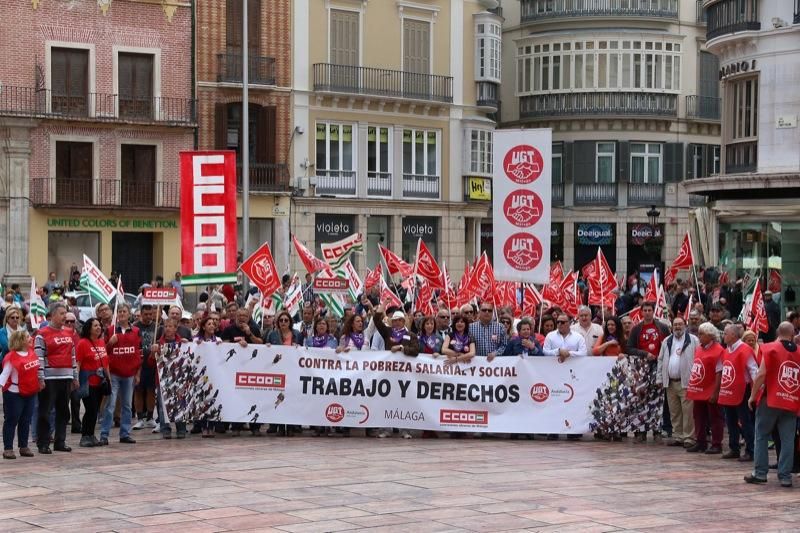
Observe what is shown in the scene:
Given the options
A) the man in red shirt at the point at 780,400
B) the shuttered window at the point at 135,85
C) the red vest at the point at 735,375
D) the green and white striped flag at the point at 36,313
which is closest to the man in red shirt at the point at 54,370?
the green and white striped flag at the point at 36,313

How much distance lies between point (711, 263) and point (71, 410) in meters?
21.0

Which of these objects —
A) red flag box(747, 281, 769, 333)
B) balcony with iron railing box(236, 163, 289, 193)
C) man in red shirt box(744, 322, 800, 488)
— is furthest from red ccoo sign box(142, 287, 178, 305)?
balcony with iron railing box(236, 163, 289, 193)

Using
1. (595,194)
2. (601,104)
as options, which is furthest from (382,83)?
(595,194)

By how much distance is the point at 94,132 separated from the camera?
144 feet

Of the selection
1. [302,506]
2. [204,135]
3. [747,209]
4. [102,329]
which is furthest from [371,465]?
[204,135]

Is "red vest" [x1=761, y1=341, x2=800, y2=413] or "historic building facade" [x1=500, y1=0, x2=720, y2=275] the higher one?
"historic building facade" [x1=500, y1=0, x2=720, y2=275]

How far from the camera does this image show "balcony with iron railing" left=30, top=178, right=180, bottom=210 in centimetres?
4312

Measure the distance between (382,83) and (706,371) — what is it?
1239 inches

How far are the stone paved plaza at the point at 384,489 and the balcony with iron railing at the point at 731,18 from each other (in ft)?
59.6

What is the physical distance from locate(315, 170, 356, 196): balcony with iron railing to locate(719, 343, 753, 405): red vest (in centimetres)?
3066

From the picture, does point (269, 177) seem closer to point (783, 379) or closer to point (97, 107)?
point (97, 107)

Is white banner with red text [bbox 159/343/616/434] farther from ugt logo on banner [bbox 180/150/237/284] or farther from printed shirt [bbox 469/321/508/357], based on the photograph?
ugt logo on banner [bbox 180/150/237/284]

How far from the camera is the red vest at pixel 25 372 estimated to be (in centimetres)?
1755

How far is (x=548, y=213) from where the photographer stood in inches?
832
